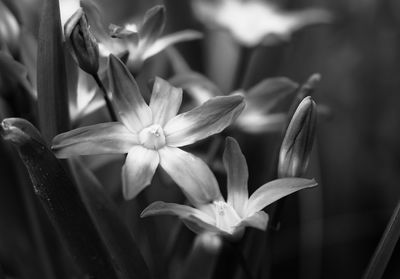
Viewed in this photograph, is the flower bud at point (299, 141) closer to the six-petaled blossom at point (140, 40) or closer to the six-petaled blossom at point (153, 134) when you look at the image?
the six-petaled blossom at point (153, 134)

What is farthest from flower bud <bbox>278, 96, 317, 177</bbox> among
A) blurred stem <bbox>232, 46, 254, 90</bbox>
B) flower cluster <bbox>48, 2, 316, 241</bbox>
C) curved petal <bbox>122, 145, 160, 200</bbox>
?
blurred stem <bbox>232, 46, 254, 90</bbox>

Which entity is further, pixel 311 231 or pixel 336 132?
pixel 336 132

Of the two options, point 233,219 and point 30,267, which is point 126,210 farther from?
point 233,219

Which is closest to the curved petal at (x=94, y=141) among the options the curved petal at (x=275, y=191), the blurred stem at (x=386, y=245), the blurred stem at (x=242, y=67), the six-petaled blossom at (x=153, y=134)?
the six-petaled blossom at (x=153, y=134)

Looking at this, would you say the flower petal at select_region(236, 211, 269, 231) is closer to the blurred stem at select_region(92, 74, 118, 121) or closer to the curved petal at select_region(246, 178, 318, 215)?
the curved petal at select_region(246, 178, 318, 215)

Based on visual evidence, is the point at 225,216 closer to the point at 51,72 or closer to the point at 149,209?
the point at 149,209

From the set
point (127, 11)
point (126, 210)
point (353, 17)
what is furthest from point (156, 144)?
point (353, 17)

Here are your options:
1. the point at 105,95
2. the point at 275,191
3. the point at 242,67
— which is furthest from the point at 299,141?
the point at 242,67

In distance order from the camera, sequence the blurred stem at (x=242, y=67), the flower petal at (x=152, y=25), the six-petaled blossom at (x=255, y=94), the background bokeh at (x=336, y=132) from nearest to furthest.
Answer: the flower petal at (x=152, y=25), the six-petaled blossom at (x=255, y=94), the blurred stem at (x=242, y=67), the background bokeh at (x=336, y=132)
